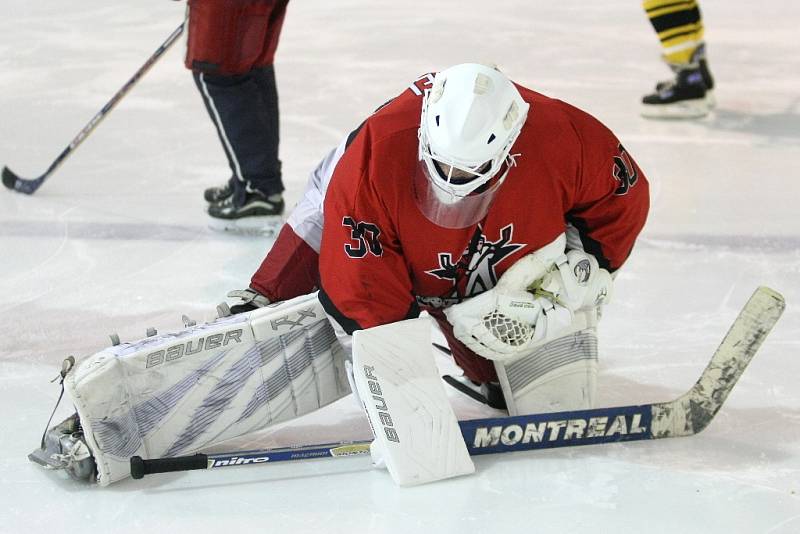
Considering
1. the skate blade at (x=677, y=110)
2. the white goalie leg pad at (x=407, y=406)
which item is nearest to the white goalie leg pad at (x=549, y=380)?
the white goalie leg pad at (x=407, y=406)

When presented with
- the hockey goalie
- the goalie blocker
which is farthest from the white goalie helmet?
the goalie blocker

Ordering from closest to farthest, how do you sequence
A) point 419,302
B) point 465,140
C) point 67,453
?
point 465,140 → point 67,453 → point 419,302

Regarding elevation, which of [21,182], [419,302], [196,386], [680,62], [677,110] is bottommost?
[21,182]

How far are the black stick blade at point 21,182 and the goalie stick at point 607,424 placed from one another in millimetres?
1787

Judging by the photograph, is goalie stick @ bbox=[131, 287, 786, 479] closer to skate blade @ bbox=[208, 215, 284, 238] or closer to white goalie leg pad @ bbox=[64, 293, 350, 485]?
white goalie leg pad @ bbox=[64, 293, 350, 485]

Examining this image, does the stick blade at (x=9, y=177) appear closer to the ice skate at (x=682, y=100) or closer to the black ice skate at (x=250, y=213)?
the black ice skate at (x=250, y=213)

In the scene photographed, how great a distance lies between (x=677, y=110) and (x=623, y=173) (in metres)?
2.35

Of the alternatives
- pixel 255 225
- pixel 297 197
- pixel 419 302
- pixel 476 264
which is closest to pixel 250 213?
pixel 255 225

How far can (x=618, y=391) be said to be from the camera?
93.9 inches

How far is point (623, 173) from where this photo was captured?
217 cm

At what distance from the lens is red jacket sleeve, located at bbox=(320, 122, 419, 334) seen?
78.0 inches

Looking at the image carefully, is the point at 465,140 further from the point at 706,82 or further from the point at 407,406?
the point at 706,82

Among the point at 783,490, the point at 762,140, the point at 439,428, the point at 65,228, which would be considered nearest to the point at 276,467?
the point at 439,428

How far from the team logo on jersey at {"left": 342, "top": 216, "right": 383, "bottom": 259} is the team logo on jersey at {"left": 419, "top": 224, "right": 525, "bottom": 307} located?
14cm
